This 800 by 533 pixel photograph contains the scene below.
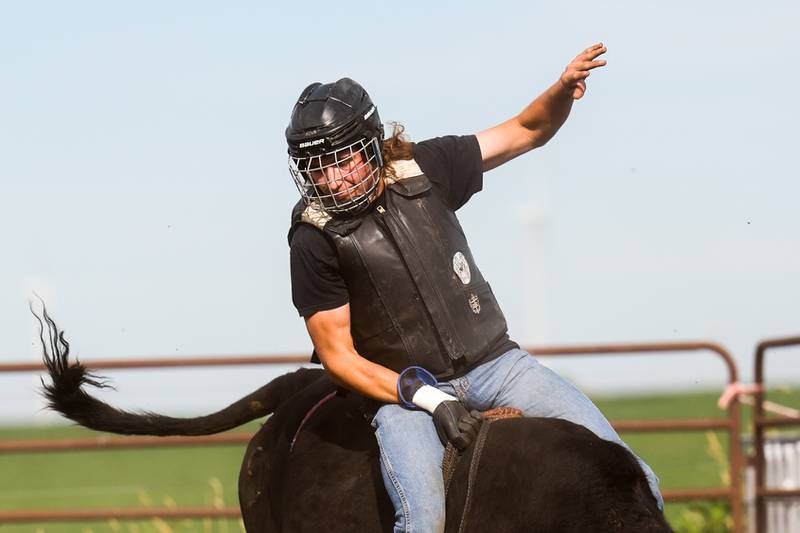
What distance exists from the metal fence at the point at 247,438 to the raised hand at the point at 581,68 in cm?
363

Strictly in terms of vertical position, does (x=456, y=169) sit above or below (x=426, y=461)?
above

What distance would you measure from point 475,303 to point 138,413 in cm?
174

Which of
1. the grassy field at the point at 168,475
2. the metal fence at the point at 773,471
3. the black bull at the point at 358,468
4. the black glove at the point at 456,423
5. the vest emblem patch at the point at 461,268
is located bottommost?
the grassy field at the point at 168,475

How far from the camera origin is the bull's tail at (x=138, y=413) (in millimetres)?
4934

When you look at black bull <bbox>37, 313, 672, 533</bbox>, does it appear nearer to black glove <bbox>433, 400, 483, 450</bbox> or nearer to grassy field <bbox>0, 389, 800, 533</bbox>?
black glove <bbox>433, 400, 483, 450</bbox>

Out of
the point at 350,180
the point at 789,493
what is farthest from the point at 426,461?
the point at 789,493

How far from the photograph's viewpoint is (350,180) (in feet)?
13.6

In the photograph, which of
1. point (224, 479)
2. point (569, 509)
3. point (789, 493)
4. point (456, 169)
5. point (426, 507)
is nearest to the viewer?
point (569, 509)

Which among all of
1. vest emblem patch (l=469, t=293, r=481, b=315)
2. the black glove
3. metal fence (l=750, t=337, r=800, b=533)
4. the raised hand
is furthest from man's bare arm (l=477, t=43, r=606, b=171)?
metal fence (l=750, t=337, r=800, b=533)

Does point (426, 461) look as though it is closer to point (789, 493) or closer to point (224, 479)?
point (789, 493)

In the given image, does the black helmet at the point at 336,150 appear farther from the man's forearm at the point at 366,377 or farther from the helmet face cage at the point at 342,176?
the man's forearm at the point at 366,377

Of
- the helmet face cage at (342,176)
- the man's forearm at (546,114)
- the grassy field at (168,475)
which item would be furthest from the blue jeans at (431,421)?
the grassy field at (168,475)

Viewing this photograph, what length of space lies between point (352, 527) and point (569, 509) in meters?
0.89

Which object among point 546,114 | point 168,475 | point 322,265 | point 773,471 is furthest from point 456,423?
point 168,475
